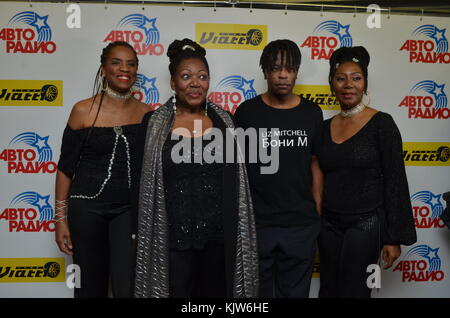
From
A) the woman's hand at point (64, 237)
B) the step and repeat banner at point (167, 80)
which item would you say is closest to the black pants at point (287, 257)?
the step and repeat banner at point (167, 80)

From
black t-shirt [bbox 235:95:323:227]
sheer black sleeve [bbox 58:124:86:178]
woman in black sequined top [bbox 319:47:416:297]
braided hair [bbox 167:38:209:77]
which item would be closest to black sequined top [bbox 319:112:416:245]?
woman in black sequined top [bbox 319:47:416:297]

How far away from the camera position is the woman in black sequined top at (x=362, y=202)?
6.02 feet

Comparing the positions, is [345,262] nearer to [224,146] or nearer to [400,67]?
[224,146]

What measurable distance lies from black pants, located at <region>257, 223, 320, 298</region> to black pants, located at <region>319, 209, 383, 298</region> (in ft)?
0.33

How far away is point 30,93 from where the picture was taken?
2.53 m

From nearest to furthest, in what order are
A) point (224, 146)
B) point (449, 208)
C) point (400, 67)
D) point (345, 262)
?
point (224, 146) < point (345, 262) < point (449, 208) < point (400, 67)

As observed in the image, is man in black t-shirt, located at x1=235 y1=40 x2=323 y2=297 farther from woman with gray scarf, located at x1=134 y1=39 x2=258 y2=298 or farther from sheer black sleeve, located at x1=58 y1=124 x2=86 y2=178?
sheer black sleeve, located at x1=58 y1=124 x2=86 y2=178

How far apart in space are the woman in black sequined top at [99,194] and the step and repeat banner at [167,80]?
61cm

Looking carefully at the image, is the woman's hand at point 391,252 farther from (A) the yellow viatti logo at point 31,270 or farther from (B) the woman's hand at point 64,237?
(A) the yellow viatti logo at point 31,270

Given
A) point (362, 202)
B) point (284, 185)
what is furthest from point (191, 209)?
point (362, 202)

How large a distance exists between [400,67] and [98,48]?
6.25 feet

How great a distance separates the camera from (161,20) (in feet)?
8.34

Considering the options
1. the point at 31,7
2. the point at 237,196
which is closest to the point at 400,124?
the point at 237,196

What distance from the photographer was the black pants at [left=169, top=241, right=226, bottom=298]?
1.68m
